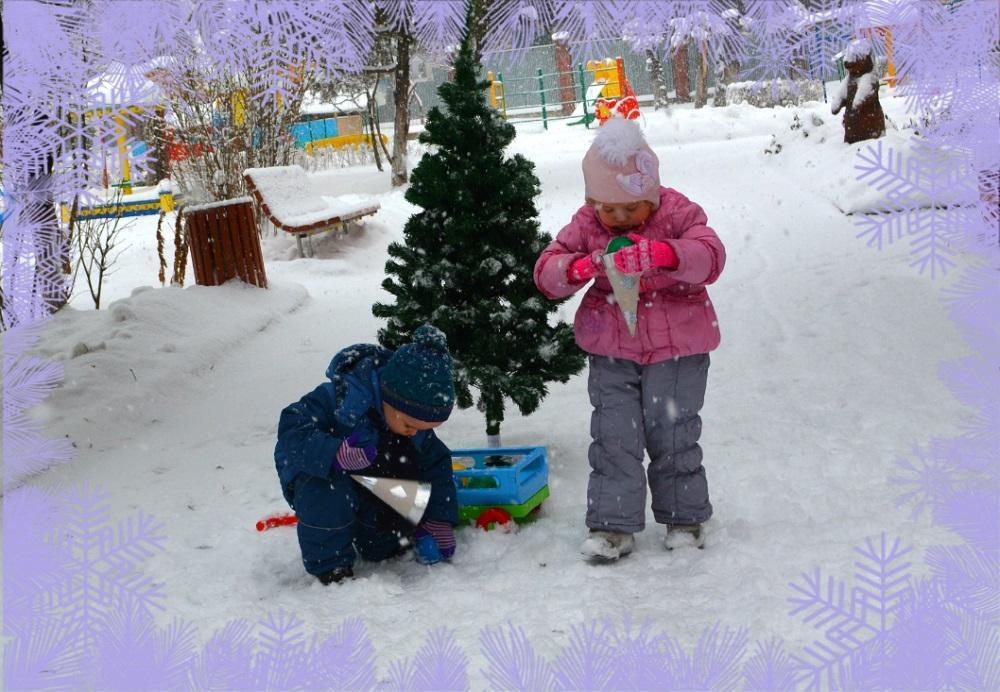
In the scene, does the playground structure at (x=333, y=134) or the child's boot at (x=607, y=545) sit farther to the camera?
the playground structure at (x=333, y=134)

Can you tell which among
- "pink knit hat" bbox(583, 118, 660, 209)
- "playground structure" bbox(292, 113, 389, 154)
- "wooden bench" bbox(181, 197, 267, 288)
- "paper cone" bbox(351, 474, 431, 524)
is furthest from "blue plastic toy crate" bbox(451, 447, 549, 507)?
"playground structure" bbox(292, 113, 389, 154)

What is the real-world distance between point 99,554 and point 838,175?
894cm

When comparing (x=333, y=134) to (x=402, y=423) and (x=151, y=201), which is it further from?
(x=402, y=423)

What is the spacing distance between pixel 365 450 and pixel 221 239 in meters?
5.69

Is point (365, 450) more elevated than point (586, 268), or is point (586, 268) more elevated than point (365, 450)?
point (586, 268)

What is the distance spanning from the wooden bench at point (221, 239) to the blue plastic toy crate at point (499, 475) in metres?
5.01

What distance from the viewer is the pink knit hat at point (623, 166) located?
9.93ft

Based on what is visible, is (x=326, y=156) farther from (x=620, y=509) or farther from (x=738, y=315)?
(x=620, y=509)

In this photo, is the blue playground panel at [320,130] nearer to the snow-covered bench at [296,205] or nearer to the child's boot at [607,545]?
the snow-covered bench at [296,205]

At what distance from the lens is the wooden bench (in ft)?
26.8

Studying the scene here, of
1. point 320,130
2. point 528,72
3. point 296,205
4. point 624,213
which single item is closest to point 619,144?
point 624,213

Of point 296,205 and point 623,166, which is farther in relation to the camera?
point 296,205

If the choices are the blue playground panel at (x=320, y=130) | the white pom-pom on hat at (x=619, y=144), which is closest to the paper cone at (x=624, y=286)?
the white pom-pom on hat at (x=619, y=144)

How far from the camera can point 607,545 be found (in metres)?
3.10
